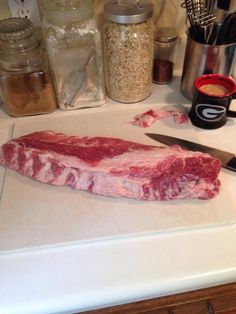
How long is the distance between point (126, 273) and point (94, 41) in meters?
0.48

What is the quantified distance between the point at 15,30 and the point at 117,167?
0.35 meters

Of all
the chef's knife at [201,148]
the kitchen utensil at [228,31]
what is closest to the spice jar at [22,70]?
the chef's knife at [201,148]

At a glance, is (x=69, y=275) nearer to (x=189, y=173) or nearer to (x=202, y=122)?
(x=189, y=173)

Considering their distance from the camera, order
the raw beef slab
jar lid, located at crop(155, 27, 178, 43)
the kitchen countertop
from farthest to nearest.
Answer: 1. jar lid, located at crop(155, 27, 178, 43)
2. the raw beef slab
3. the kitchen countertop

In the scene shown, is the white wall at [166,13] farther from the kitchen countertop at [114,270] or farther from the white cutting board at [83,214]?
the kitchen countertop at [114,270]

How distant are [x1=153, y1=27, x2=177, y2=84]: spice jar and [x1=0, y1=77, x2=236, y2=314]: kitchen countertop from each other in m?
0.46

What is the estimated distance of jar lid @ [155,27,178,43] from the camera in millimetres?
768

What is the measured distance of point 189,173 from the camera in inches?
22.6

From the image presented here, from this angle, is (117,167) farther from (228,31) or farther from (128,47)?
(228,31)

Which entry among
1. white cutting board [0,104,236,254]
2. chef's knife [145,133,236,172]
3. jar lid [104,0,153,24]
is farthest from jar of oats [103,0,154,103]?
white cutting board [0,104,236,254]

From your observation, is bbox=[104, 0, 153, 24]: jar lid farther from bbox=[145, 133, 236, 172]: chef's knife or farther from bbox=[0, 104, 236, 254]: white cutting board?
bbox=[0, 104, 236, 254]: white cutting board

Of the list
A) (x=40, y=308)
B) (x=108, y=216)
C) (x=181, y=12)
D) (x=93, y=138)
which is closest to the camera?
(x=40, y=308)

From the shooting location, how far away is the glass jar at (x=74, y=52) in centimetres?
63

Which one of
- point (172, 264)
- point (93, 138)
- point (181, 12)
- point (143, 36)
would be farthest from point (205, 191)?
point (181, 12)
